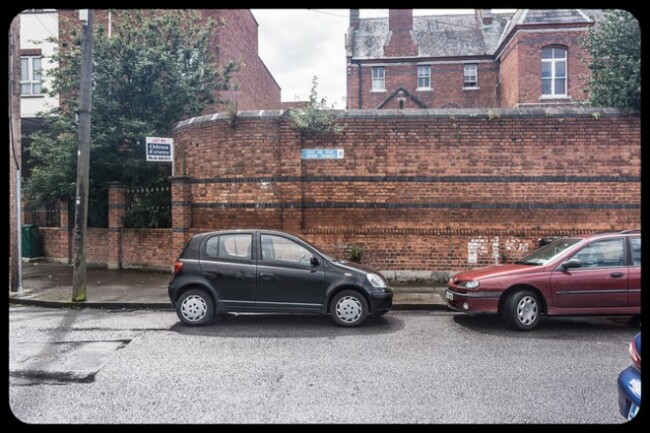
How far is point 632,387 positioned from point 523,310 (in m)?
3.59

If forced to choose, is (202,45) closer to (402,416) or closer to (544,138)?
(544,138)

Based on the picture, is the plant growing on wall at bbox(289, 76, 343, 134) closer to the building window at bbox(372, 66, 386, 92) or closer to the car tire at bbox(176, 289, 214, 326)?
the car tire at bbox(176, 289, 214, 326)

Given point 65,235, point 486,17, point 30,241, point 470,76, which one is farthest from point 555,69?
point 30,241

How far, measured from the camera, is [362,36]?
102ft

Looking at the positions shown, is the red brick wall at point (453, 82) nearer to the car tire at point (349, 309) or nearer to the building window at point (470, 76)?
the building window at point (470, 76)

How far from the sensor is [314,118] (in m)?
10.6

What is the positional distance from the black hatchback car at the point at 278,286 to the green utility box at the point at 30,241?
32.3 feet

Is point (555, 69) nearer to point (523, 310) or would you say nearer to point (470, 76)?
point (470, 76)

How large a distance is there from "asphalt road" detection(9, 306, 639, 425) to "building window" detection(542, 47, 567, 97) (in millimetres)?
19646

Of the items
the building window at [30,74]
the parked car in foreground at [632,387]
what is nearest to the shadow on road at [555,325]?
the parked car in foreground at [632,387]

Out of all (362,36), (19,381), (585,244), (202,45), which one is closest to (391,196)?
(585,244)

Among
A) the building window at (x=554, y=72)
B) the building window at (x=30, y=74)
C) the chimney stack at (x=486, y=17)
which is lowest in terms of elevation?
the building window at (x=30, y=74)

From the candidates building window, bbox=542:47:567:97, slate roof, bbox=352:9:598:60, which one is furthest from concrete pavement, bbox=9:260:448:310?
slate roof, bbox=352:9:598:60

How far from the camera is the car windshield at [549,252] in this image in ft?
22.8
